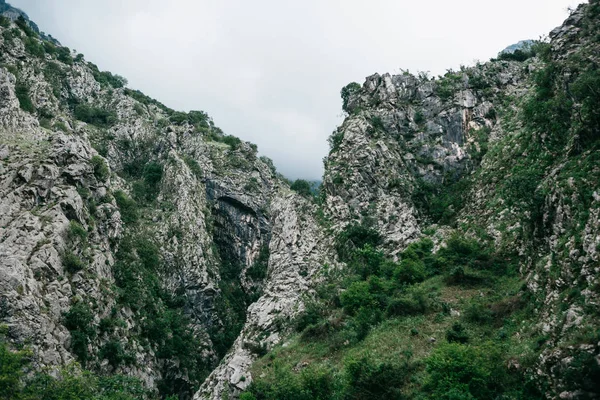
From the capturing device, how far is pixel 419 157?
62812mm

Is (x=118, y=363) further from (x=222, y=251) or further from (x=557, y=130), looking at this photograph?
(x=557, y=130)

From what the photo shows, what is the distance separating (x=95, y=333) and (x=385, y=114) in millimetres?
53664

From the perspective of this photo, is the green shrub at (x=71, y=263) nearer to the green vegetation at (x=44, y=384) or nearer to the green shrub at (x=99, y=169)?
the green vegetation at (x=44, y=384)

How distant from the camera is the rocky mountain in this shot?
1096 inches

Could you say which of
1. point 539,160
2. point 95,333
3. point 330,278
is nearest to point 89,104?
point 95,333

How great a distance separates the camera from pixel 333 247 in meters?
53.9

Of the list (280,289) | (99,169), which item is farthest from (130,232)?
(280,289)

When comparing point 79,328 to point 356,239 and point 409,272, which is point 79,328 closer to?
point 356,239

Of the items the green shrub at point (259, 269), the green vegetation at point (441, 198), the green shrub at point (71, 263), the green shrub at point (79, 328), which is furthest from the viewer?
the green shrub at point (259, 269)

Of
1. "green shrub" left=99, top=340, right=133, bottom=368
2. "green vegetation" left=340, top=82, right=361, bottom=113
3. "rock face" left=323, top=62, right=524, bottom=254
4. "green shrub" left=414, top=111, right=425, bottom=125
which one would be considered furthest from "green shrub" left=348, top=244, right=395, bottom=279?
"green vegetation" left=340, top=82, right=361, bottom=113

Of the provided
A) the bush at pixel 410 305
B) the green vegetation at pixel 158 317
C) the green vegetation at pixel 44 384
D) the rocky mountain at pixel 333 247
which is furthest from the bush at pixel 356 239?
the green vegetation at pixel 44 384

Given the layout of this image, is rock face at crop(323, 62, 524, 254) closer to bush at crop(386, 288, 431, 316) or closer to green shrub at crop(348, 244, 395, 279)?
green shrub at crop(348, 244, 395, 279)

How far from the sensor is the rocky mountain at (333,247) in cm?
2784

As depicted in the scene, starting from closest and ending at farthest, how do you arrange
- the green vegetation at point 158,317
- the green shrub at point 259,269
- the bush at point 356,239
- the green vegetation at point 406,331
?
the green vegetation at point 406,331
the green vegetation at point 158,317
the bush at point 356,239
the green shrub at point 259,269
